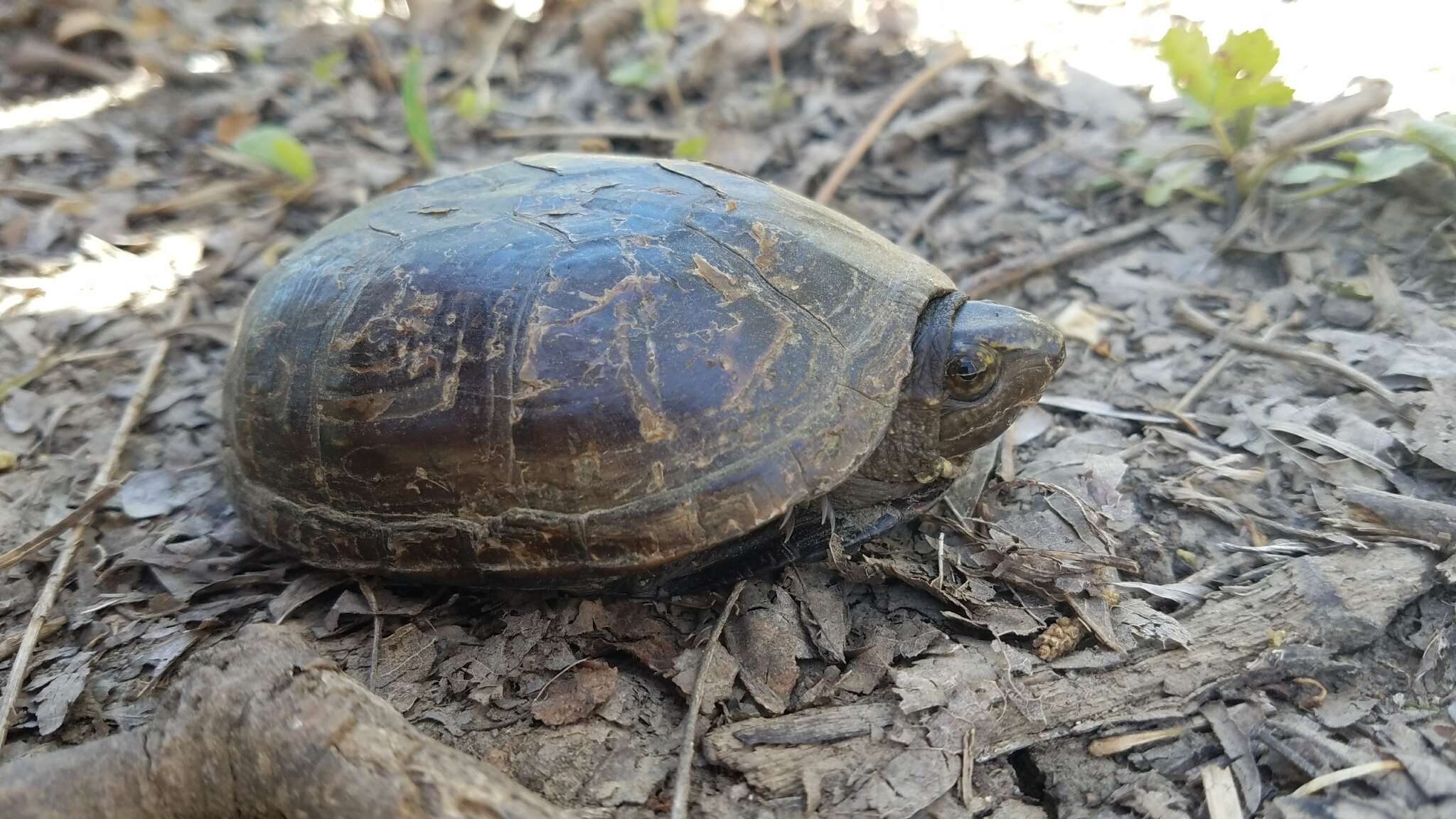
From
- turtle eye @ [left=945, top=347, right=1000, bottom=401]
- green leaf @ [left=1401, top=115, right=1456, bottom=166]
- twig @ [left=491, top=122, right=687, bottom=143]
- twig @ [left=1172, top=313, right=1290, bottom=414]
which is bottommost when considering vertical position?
twig @ [left=1172, top=313, right=1290, bottom=414]

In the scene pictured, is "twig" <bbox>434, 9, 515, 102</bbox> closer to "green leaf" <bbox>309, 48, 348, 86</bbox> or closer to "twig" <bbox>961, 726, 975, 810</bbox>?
"green leaf" <bbox>309, 48, 348, 86</bbox>

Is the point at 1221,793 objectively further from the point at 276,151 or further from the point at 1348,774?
the point at 276,151

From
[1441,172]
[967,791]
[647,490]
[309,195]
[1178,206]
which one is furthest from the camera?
[309,195]

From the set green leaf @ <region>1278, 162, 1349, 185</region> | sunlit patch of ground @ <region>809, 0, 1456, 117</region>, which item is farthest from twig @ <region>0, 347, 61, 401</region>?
green leaf @ <region>1278, 162, 1349, 185</region>

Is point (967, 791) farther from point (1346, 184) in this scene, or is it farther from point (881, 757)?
point (1346, 184)

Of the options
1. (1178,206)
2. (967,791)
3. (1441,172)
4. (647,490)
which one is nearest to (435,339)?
(647,490)

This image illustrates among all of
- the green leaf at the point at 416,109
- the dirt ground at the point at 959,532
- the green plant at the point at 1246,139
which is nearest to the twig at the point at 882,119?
the dirt ground at the point at 959,532
